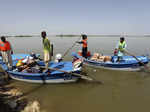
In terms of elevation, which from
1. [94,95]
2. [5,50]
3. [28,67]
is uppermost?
[5,50]

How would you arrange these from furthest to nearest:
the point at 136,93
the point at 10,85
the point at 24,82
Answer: the point at 24,82 < the point at 10,85 < the point at 136,93

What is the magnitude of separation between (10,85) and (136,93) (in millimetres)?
7306

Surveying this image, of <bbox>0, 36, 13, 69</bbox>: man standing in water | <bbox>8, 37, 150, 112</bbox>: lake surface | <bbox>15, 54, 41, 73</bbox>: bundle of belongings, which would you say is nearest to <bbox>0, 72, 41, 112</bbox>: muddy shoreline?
<bbox>8, 37, 150, 112</bbox>: lake surface

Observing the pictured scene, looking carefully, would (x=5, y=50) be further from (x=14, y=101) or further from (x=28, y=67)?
(x=14, y=101)

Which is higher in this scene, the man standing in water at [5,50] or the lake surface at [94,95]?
the man standing in water at [5,50]

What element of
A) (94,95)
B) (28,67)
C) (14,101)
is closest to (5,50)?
(28,67)

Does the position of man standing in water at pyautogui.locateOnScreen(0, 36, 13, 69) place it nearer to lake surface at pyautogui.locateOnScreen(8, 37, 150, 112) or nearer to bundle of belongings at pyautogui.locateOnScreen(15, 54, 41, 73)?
bundle of belongings at pyautogui.locateOnScreen(15, 54, 41, 73)

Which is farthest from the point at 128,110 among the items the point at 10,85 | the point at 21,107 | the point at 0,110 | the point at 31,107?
the point at 10,85

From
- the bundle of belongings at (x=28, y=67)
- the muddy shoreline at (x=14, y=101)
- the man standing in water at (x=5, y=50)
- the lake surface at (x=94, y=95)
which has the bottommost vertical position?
the lake surface at (x=94, y=95)

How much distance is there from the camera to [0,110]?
3.45m

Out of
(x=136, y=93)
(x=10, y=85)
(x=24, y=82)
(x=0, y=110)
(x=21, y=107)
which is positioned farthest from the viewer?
(x=24, y=82)

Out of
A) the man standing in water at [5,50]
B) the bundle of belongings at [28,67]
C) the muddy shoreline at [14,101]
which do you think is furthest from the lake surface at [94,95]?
the man standing in water at [5,50]

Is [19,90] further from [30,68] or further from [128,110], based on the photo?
[128,110]

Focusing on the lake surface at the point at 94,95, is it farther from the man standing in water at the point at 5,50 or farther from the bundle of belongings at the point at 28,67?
the man standing in water at the point at 5,50
